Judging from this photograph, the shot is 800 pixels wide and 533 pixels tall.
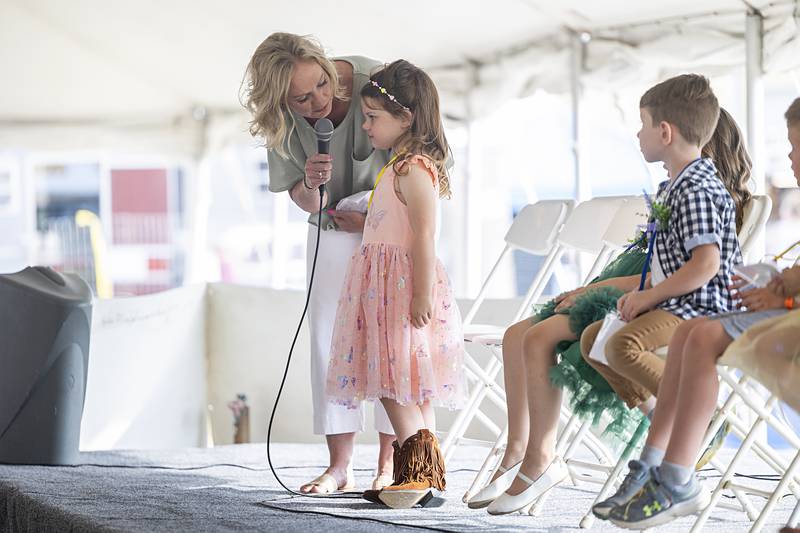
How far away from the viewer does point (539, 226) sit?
3318mm

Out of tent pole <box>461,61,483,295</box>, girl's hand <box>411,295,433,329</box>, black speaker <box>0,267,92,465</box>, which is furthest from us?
tent pole <box>461,61,483,295</box>

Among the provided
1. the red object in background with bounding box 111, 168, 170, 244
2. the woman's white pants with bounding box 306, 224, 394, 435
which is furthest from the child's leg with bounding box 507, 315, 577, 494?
the red object in background with bounding box 111, 168, 170, 244

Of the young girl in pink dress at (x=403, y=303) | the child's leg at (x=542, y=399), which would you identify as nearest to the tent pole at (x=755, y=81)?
the young girl in pink dress at (x=403, y=303)

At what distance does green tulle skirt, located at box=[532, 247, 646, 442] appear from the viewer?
7.70 ft

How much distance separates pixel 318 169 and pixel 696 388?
127 centimetres

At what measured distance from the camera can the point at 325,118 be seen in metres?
2.94

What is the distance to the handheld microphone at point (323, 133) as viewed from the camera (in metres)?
2.88

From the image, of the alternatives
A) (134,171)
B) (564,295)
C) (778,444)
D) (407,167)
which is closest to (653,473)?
(564,295)

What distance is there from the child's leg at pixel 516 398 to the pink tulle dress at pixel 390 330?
20 cm

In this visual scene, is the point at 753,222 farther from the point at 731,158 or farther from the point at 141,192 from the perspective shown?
the point at 141,192

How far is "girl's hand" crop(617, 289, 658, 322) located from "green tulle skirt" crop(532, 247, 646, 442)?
0.35ft

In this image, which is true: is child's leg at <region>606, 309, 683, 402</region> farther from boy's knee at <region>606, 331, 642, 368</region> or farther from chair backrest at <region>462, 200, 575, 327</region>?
chair backrest at <region>462, 200, 575, 327</region>

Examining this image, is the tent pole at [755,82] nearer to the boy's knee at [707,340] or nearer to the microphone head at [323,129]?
the microphone head at [323,129]

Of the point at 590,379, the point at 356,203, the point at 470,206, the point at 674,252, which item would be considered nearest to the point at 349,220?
the point at 356,203
